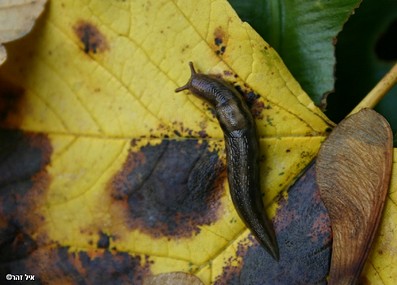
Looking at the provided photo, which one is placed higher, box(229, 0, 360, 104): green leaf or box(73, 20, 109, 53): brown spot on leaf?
box(73, 20, 109, 53): brown spot on leaf

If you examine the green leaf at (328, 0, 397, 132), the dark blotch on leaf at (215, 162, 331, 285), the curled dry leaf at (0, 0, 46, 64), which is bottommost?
the dark blotch on leaf at (215, 162, 331, 285)

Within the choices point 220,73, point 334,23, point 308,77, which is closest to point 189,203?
point 220,73

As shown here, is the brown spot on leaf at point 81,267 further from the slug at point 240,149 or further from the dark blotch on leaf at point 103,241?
the slug at point 240,149

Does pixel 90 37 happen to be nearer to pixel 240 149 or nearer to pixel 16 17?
pixel 16 17

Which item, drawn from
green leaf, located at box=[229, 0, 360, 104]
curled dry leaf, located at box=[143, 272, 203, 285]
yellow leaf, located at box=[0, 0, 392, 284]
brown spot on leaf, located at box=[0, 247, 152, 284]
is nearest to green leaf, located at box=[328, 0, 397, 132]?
green leaf, located at box=[229, 0, 360, 104]

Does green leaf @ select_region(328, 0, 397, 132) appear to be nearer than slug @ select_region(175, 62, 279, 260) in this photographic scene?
No

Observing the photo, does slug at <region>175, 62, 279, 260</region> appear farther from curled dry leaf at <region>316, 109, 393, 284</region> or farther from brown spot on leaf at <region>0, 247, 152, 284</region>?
brown spot on leaf at <region>0, 247, 152, 284</region>

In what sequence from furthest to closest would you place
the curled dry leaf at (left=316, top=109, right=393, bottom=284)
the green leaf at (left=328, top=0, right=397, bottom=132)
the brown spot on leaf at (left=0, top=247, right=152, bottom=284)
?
1. the green leaf at (left=328, top=0, right=397, bottom=132)
2. the brown spot on leaf at (left=0, top=247, right=152, bottom=284)
3. the curled dry leaf at (left=316, top=109, right=393, bottom=284)
